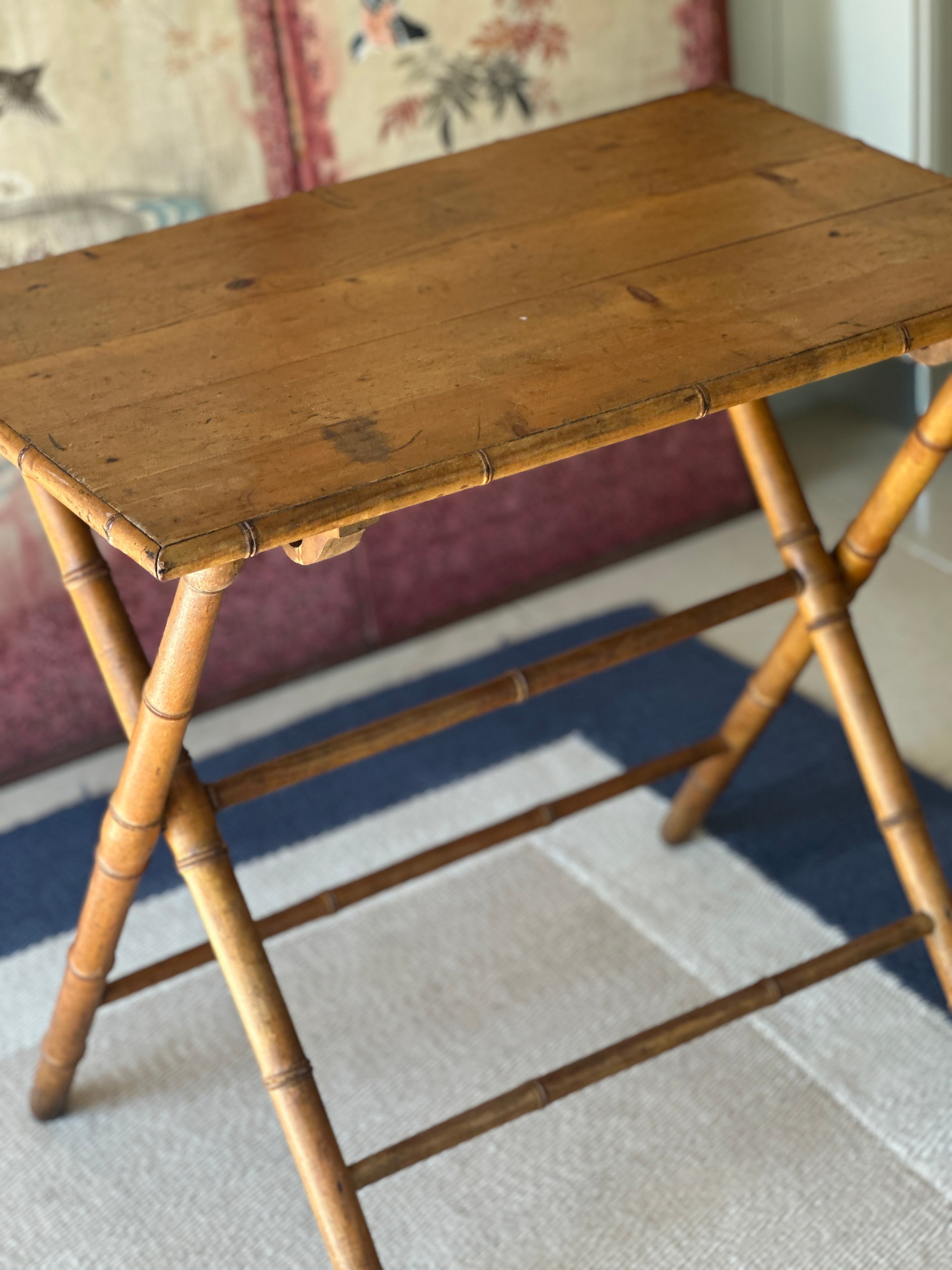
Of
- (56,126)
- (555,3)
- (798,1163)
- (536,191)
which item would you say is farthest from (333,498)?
(555,3)

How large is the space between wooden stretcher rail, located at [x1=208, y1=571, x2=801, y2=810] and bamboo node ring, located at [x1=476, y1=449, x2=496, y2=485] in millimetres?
436

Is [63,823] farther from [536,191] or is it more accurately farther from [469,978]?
[536,191]

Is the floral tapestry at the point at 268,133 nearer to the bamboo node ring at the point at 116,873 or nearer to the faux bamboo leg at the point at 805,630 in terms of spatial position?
the faux bamboo leg at the point at 805,630

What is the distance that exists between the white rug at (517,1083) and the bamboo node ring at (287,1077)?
0.97 feet

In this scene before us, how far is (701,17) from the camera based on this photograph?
2.35 meters

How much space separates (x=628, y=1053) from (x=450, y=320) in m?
0.66

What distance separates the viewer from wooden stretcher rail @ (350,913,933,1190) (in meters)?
1.29

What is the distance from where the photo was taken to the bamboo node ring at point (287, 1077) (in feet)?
4.05

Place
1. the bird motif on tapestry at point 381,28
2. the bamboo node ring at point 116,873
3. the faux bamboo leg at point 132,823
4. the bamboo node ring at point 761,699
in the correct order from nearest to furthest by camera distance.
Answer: the faux bamboo leg at point 132,823 → the bamboo node ring at point 116,873 → the bamboo node ring at point 761,699 → the bird motif on tapestry at point 381,28

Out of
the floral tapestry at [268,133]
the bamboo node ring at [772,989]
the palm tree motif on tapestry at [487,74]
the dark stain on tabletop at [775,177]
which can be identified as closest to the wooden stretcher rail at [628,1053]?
the bamboo node ring at [772,989]

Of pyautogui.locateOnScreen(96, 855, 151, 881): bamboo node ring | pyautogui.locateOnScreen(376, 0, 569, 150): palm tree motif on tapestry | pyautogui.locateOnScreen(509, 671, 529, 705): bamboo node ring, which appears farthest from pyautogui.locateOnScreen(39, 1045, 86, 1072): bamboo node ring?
pyautogui.locateOnScreen(376, 0, 569, 150): palm tree motif on tapestry

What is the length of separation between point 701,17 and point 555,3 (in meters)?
0.27

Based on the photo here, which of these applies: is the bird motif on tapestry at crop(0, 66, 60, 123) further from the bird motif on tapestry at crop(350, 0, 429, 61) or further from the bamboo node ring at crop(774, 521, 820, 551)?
the bamboo node ring at crop(774, 521, 820, 551)

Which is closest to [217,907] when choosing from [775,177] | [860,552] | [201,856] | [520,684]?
[201,856]
